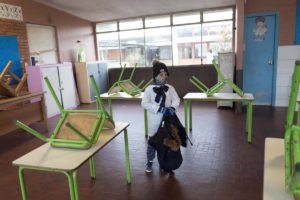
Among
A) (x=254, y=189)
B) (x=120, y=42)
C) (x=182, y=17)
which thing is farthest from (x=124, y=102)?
(x=254, y=189)

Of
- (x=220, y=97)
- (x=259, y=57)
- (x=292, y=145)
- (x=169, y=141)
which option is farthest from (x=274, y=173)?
(x=259, y=57)

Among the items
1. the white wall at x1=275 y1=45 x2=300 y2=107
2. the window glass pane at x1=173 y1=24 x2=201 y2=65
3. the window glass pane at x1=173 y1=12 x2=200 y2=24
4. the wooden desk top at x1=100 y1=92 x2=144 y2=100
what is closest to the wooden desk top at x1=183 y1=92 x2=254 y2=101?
the wooden desk top at x1=100 y1=92 x2=144 y2=100

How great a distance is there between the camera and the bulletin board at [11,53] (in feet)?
17.5

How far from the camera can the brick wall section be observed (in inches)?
212

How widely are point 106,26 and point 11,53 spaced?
12.3 ft

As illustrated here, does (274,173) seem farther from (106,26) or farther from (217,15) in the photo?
(106,26)

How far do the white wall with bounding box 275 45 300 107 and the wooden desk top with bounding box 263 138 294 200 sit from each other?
476 centimetres

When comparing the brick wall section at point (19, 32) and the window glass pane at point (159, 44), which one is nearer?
the brick wall section at point (19, 32)

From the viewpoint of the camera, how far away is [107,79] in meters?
8.62

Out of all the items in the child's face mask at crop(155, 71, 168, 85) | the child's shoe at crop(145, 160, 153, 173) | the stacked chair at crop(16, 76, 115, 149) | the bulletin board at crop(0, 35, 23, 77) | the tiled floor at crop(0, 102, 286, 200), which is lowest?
the tiled floor at crop(0, 102, 286, 200)

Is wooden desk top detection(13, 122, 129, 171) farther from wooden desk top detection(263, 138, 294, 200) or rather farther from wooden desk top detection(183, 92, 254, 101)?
wooden desk top detection(183, 92, 254, 101)

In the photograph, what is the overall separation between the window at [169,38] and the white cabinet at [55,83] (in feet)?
7.37

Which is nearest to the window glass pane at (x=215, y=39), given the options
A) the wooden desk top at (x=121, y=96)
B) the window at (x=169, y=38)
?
the window at (x=169, y=38)

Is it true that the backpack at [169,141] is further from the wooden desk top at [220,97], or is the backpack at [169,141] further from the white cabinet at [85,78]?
the white cabinet at [85,78]
